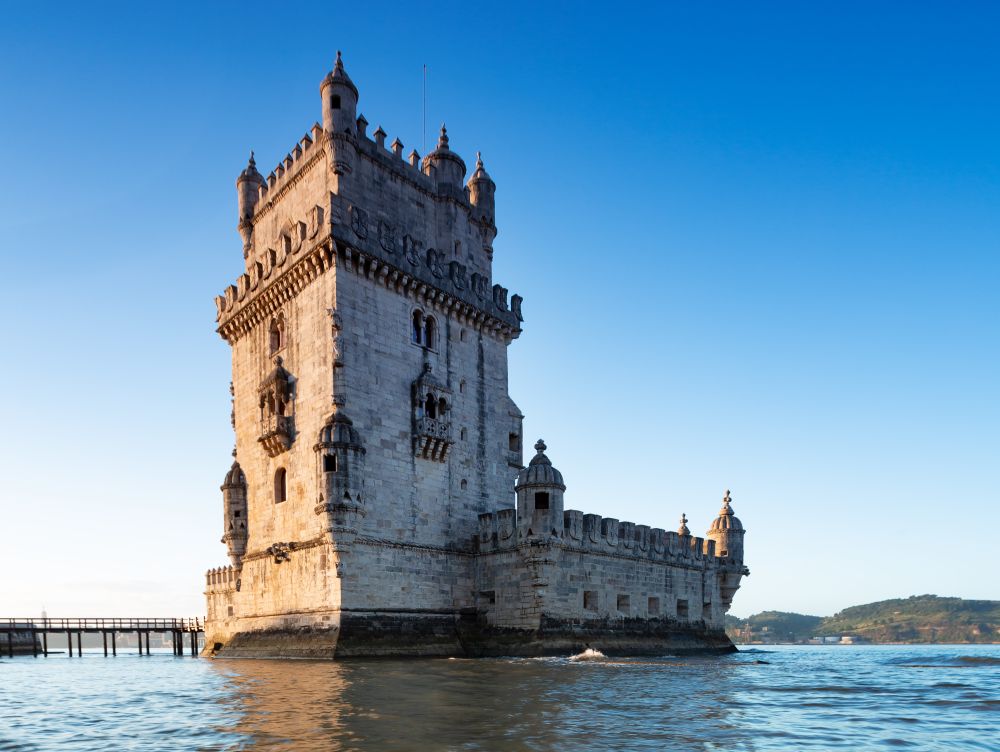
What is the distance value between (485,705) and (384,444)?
55.2ft

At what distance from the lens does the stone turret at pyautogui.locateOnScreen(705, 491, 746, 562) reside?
142ft

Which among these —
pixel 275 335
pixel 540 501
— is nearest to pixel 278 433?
pixel 275 335

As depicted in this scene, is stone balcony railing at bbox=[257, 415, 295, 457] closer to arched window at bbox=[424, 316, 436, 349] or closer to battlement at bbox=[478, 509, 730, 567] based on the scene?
arched window at bbox=[424, 316, 436, 349]

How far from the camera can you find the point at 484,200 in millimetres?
40531

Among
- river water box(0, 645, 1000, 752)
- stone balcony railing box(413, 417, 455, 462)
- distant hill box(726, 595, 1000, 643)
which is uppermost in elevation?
stone balcony railing box(413, 417, 455, 462)

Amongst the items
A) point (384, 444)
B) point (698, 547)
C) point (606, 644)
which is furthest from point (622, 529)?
point (384, 444)

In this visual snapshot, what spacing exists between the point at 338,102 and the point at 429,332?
1031 centimetres

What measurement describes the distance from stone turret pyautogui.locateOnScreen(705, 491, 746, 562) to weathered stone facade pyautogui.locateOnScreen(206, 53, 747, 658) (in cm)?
500

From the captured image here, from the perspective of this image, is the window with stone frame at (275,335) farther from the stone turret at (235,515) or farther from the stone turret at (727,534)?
the stone turret at (727,534)

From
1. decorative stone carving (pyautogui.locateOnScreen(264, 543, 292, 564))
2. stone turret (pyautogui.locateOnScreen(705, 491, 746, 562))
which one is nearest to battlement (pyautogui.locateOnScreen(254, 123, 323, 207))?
decorative stone carving (pyautogui.locateOnScreen(264, 543, 292, 564))

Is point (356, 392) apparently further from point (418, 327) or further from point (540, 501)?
point (540, 501)

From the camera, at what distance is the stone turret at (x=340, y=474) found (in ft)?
95.3

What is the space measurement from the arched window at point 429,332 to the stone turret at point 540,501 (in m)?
7.27

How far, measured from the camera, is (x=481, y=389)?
36875 millimetres
